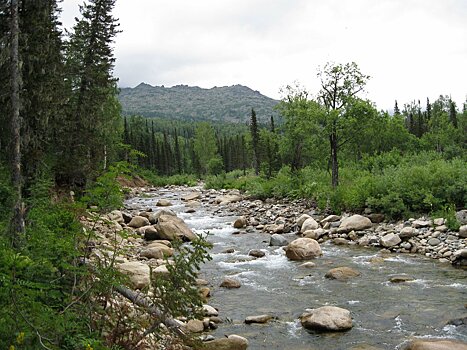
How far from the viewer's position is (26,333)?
3.71 meters

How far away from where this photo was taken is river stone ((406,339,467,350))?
6.46m

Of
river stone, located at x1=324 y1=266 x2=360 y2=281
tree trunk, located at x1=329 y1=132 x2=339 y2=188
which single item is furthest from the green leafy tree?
river stone, located at x1=324 y1=266 x2=360 y2=281

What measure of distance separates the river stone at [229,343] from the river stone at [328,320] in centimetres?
149

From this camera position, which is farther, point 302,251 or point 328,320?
point 302,251

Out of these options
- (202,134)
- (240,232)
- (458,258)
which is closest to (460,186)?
(458,258)

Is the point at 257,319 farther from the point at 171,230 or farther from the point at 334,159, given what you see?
the point at 334,159

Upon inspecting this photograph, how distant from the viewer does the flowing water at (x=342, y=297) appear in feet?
24.9

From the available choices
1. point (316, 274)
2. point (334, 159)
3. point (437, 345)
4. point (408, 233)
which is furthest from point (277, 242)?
point (334, 159)

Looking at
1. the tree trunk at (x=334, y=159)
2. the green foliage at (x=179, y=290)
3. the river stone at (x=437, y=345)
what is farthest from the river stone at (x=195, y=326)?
the tree trunk at (x=334, y=159)

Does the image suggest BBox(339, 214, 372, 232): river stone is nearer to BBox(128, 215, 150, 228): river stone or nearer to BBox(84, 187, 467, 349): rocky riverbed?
BBox(84, 187, 467, 349): rocky riverbed

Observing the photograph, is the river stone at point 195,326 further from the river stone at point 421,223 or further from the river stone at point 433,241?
the river stone at point 421,223

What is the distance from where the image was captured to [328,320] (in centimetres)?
795

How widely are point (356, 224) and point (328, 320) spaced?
9843 mm

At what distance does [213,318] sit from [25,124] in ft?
35.2
